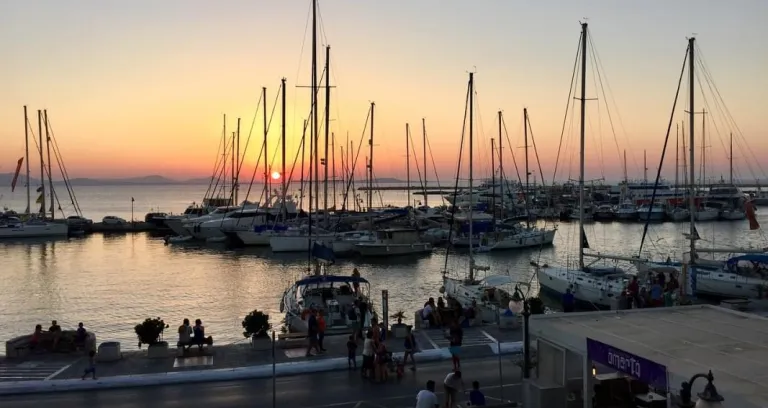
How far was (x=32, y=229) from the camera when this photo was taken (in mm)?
73938

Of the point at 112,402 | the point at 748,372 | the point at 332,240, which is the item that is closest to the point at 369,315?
the point at 112,402

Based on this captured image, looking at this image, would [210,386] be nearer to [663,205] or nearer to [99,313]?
[99,313]

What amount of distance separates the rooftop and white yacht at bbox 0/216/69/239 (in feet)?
246

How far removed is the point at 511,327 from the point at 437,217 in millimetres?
62773

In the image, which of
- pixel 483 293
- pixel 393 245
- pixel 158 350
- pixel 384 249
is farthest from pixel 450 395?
pixel 393 245

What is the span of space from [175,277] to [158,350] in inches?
1203

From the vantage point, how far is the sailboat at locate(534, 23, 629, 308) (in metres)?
30.8

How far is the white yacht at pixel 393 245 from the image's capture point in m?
57.1

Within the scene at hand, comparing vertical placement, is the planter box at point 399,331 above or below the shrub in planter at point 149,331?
below

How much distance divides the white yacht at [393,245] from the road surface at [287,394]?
4010 cm

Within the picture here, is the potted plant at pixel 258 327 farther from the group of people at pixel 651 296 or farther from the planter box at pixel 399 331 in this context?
the group of people at pixel 651 296

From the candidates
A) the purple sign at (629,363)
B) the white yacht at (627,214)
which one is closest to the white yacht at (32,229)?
the purple sign at (629,363)

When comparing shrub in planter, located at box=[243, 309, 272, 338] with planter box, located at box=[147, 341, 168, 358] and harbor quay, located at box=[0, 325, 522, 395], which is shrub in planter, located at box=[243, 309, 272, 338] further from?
planter box, located at box=[147, 341, 168, 358]

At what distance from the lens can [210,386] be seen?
1589 cm
